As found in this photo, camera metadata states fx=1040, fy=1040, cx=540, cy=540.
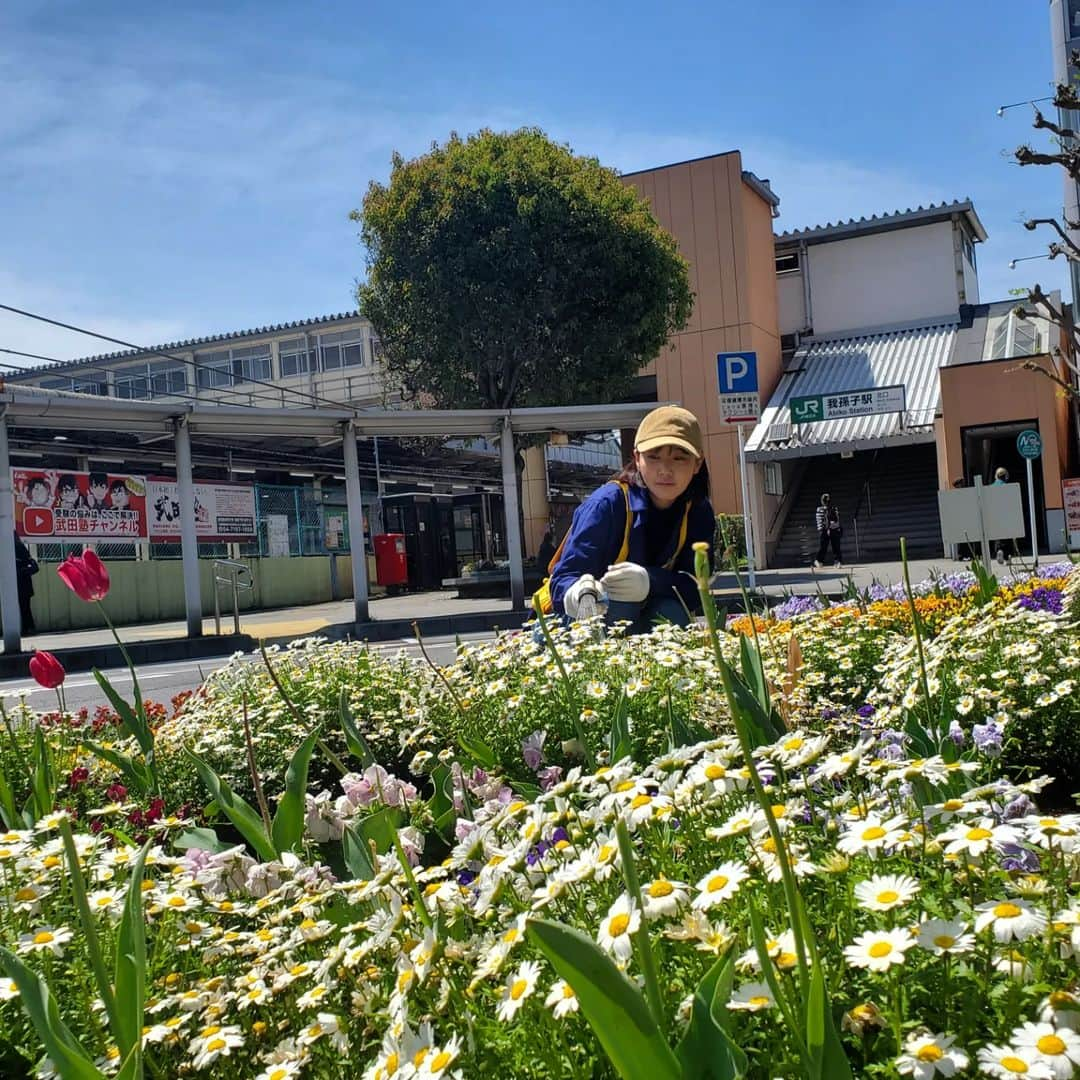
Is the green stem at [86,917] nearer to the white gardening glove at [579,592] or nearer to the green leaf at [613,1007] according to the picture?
the green leaf at [613,1007]

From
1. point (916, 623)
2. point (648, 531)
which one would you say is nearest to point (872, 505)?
point (648, 531)

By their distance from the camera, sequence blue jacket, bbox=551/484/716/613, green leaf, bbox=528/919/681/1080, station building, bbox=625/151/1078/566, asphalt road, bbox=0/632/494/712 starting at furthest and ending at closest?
station building, bbox=625/151/1078/566 → asphalt road, bbox=0/632/494/712 → blue jacket, bbox=551/484/716/613 → green leaf, bbox=528/919/681/1080

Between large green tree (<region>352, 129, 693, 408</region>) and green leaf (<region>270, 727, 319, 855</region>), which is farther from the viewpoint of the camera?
large green tree (<region>352, 129, 693, 408</region>)

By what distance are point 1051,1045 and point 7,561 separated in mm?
14495

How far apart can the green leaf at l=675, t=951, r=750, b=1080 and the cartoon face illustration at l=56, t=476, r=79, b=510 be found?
19937mm

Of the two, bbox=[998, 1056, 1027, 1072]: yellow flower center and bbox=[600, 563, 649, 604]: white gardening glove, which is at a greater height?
bbox=[600, 563, 649, 604]: white gardening glove

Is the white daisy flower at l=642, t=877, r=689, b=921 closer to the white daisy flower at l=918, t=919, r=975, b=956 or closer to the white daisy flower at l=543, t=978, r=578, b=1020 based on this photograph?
the white daisy flower at l=543, t=978, r=578, b=1020

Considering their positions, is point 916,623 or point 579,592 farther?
point 579,592

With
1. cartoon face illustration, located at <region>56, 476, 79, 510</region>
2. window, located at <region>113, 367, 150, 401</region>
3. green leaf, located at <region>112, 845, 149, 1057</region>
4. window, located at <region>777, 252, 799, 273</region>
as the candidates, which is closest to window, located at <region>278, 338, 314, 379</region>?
window, located at <region>113, 367, 150, 401</region>

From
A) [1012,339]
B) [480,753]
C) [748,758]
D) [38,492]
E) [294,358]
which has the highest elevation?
[294,358]

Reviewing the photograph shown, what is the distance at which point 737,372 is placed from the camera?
997cm

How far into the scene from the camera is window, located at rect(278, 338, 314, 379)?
137 feet

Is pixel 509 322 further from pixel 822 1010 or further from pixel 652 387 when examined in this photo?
pixel 822 1010

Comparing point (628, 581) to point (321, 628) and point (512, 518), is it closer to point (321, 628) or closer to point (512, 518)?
point (512, 518)
